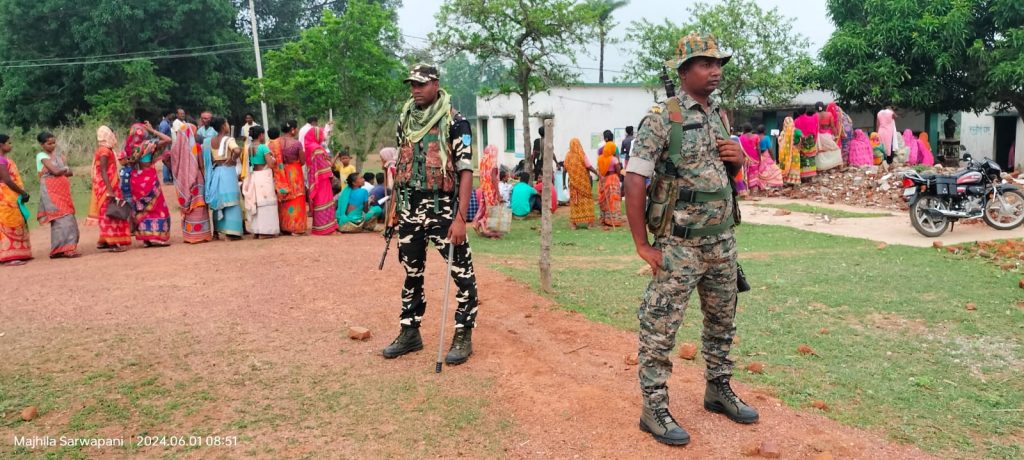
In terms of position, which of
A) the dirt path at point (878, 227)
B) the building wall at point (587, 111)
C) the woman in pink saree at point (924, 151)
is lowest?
the dirt path at point (878, 227)

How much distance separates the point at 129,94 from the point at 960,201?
2689cm

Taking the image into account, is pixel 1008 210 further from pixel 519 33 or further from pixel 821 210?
pixel 519 33

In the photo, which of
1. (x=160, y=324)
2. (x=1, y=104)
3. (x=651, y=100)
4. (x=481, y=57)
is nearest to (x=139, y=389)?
(x=160, y=324)

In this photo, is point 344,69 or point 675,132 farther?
point 344,69

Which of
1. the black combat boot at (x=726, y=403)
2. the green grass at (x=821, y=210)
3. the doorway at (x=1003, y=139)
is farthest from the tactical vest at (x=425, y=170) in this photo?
the doorway at (x=1003, y=139)

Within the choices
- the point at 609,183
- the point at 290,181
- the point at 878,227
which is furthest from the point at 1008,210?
the point at 290,181

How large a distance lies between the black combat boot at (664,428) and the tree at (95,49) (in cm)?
2985

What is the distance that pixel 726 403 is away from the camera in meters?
3.76

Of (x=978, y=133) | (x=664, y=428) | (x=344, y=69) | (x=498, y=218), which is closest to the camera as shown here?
(x=664, y=428)

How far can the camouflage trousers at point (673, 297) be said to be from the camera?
3439 mm

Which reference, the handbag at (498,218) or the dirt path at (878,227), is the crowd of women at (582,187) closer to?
the handbag at (498,218)

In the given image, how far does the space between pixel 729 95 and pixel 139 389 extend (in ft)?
64.9

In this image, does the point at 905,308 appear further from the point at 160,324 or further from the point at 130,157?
the point at 130,157

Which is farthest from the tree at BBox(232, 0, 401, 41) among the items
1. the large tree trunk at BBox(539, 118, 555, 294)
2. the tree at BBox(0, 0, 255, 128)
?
the large tree trunk at BBox(539, 118, 555, 294)
